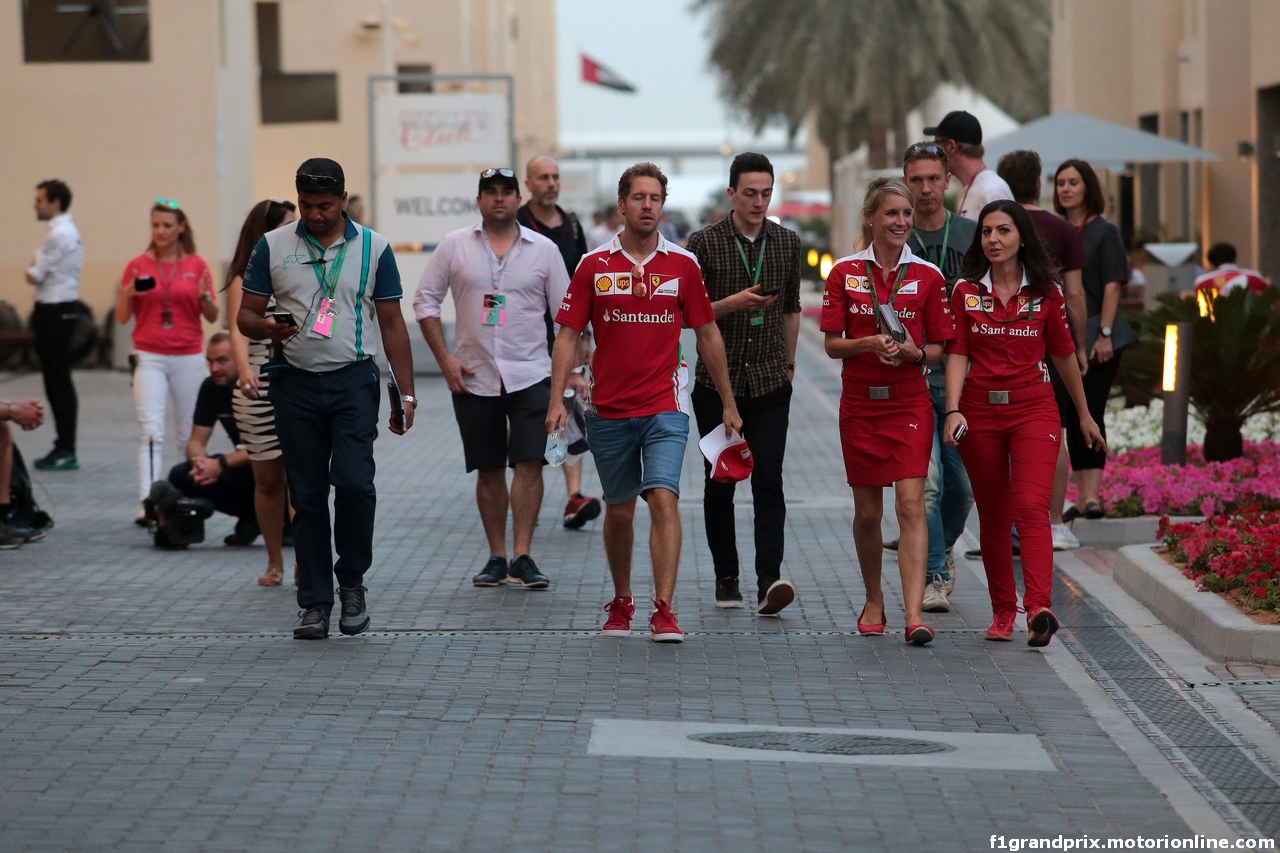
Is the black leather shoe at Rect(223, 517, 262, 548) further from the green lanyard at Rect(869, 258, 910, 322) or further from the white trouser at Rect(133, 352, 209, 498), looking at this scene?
the green lanyard at Rect(869, 258, 910, 322)

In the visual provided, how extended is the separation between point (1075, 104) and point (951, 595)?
2765 cm

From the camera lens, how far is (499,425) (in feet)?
30.3

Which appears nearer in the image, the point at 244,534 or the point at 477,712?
the point at 477,712

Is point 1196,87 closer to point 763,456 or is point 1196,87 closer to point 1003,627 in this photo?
point 763,456

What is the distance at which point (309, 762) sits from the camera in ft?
19.1

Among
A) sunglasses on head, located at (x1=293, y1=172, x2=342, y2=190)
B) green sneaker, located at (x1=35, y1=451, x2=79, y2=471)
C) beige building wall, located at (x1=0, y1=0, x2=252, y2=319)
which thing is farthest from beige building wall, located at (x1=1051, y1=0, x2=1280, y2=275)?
sunglasses on head, located at (x1=293, y1=172, x2=342, y2=190)

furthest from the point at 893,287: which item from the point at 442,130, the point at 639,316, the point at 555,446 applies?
the point at 442,130

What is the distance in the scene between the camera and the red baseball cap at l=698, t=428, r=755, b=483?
25.9 feet

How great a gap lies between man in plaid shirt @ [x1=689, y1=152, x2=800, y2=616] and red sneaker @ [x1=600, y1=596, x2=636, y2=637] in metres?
0.70

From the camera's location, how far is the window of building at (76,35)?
2797cm

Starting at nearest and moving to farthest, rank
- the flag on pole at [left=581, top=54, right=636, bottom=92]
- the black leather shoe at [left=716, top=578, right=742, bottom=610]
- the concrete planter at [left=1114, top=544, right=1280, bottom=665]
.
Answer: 1. the concrete planter at [left=1114, top=544, right=1280, bottom=665]
2. the black leather shoe at [left=716, top=578, right=742, bottom=610]
3. the flag on pole at [left=581, top=54, right=636, bottom=92]

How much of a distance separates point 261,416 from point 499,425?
111 centimetres

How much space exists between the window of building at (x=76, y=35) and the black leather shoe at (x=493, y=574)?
20491 mm

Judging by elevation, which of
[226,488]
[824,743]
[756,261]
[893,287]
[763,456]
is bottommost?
[824,743]
